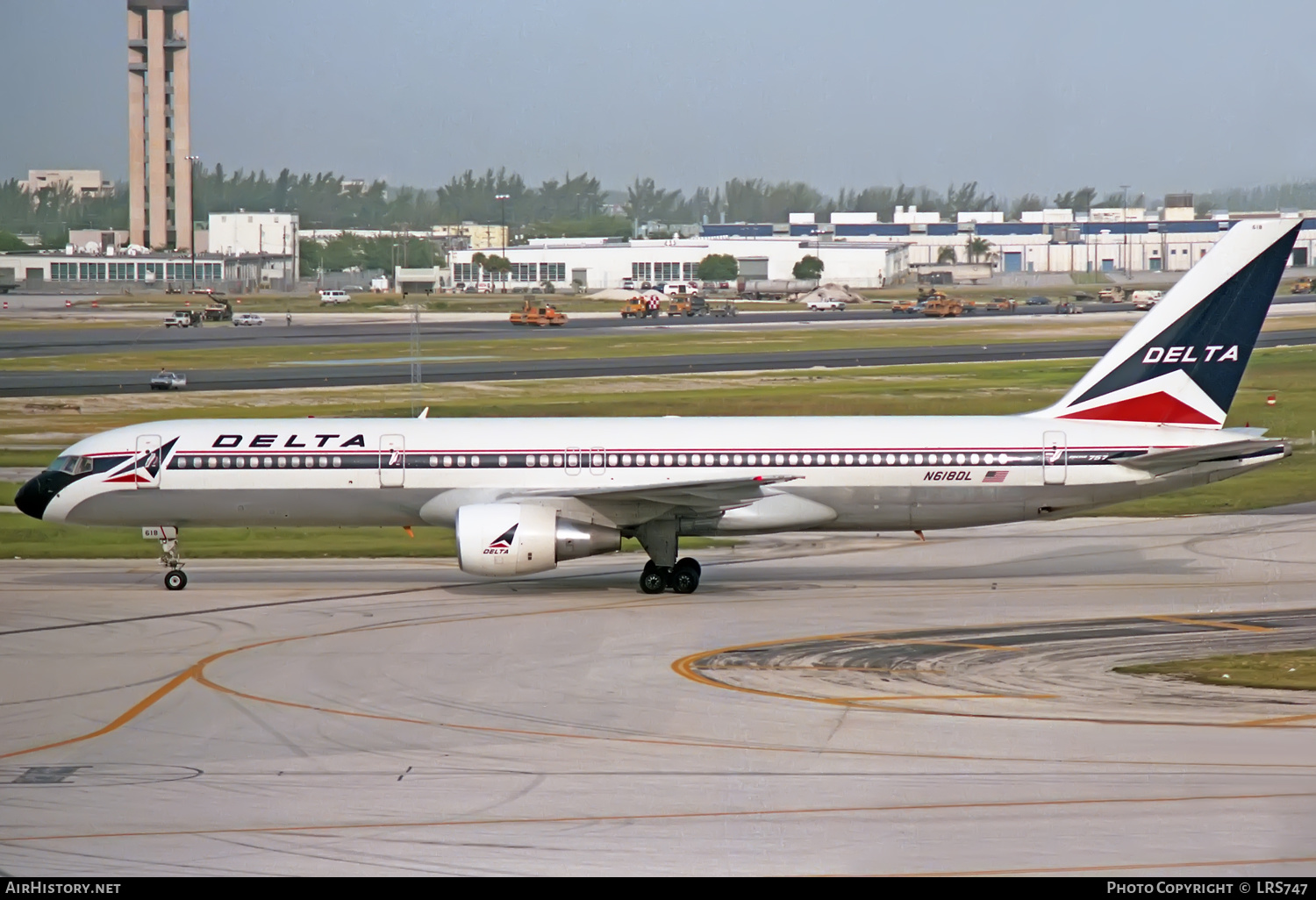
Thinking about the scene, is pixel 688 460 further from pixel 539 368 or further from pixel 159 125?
pixel 159 125

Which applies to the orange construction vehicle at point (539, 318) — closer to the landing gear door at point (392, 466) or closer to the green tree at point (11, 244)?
the green tree at point (11, 244)

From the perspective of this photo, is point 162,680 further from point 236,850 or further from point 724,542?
point 724,542

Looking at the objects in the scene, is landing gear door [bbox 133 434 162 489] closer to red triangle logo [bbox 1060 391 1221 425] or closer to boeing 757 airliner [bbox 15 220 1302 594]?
boeing 757 airliner [bbox 15 220 1302 594]

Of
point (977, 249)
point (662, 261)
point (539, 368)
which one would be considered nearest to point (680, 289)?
point (662, 261)

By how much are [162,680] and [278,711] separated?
3.35m

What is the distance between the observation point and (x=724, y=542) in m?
42.0

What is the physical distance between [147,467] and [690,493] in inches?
493

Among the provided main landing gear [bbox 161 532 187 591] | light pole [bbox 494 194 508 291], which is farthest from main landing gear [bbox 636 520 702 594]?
light pole [bbox 494 194 508 291]

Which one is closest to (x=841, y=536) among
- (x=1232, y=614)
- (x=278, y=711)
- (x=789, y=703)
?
(x=1232, y=614)

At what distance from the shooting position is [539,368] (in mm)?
82438

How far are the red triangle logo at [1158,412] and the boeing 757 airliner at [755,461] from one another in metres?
0.04

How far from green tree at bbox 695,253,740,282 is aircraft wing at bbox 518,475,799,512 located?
135408 millimetres

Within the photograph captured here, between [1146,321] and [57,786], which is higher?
[1146,321]

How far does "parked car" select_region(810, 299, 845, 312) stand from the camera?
132 meters
